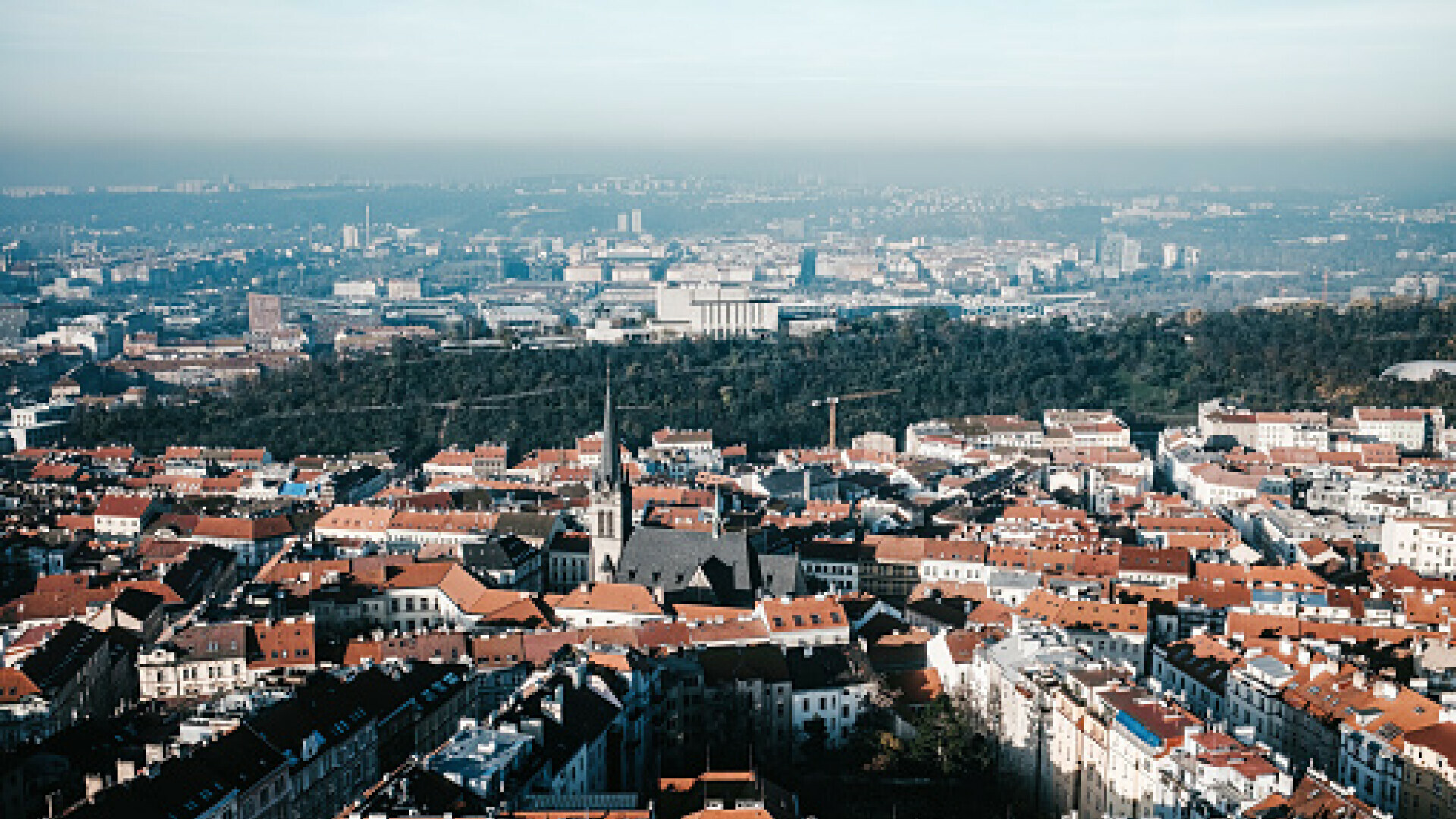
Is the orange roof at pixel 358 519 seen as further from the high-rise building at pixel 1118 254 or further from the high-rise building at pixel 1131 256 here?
the high-rise building at pixel 1131 256

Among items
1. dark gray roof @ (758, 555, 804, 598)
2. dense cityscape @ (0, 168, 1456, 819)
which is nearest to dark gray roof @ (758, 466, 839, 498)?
dense cityscape @ (0, 168, 1456, 819)

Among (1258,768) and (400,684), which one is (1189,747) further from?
(400,684)

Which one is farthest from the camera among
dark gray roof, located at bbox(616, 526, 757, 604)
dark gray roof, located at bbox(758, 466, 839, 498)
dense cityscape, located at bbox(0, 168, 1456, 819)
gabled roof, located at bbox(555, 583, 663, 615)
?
dark gray roof, located at bbox(758, 466, 839, 498)

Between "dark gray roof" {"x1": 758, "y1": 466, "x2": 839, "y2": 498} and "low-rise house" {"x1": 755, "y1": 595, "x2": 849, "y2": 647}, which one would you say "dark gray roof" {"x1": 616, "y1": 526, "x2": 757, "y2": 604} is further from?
"dark gray roof" {"x1": 758, "y1": 466, "x2": 839, "y2": 498}

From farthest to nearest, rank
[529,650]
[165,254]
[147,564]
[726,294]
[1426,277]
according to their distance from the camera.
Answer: [165,254], [1426,277], [726,294], [147,564], [529,650]

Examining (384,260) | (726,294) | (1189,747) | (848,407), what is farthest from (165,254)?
(1189,747)
